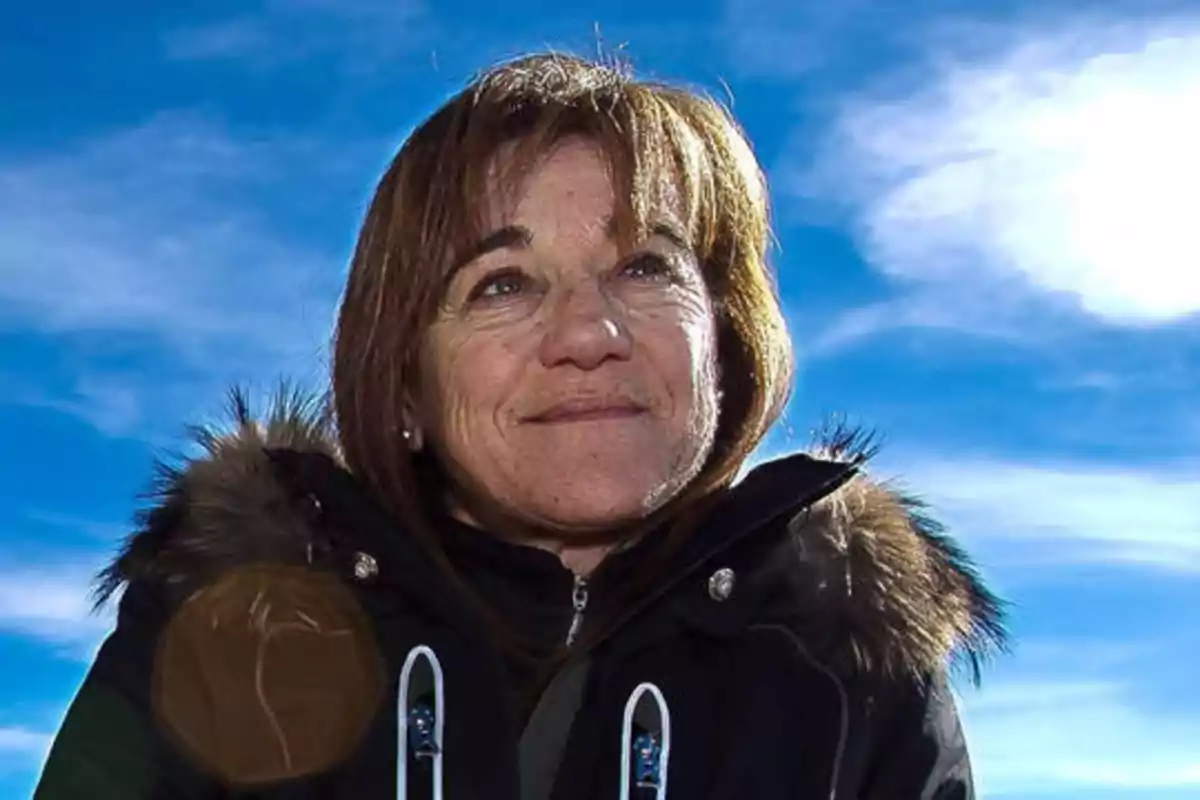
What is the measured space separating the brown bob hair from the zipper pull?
26 centimetres

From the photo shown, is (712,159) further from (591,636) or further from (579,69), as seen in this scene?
(591,636)

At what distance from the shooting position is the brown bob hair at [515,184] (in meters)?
3.75

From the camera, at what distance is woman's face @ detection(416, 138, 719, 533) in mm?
3564

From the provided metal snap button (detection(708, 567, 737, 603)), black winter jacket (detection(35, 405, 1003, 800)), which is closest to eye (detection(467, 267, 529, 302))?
black winter jacket (detection(35, 405, 1003, 800))

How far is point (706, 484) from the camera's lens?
3.80 m

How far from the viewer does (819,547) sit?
3719mm

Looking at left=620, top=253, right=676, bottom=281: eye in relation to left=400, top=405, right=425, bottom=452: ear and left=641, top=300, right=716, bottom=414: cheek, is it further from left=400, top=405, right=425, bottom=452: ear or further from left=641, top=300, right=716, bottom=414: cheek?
left=400, top=405, right=425, bottom=452: ear

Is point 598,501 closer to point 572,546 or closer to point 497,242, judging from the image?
point 572,546

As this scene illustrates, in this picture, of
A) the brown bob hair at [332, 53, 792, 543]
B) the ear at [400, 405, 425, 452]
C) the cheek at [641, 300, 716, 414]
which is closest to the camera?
the cheek at [641, 300, 716, 414]

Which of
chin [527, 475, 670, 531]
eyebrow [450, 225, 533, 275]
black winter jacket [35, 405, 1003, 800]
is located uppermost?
eyebrow [450, 225, 533, 275]

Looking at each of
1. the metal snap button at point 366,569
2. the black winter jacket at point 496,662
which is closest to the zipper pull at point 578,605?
the black winter jacket at point 496,662

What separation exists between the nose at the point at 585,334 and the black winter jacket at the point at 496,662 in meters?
0.39

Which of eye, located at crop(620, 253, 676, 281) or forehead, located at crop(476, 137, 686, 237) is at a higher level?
forehead, located at crop(476, 137, 686, 237)

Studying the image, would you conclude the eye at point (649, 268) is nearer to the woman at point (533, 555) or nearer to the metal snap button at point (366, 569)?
the woman at point (533, 555)
